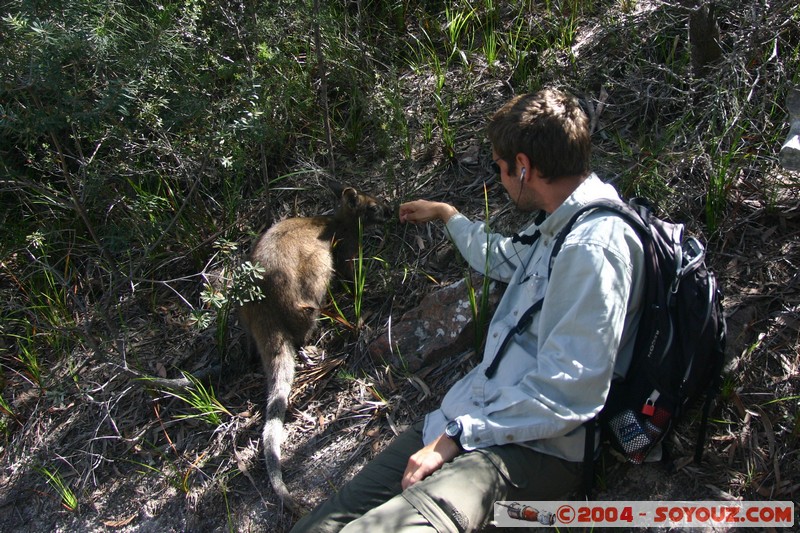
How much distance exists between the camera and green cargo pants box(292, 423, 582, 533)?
288cm

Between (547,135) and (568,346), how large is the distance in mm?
1038

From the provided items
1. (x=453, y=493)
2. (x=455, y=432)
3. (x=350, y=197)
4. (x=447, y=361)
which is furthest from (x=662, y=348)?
(x=350, y=197)

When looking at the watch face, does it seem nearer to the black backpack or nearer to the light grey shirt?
the light grey shirt

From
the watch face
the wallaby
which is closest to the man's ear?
the watch face

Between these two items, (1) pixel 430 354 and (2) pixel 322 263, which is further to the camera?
(2) pixel 322 263

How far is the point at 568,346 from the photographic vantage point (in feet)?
9.46

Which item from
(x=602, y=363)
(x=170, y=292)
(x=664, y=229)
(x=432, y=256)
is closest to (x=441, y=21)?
(x=432, y=256)

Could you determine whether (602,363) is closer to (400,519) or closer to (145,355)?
(400,519)

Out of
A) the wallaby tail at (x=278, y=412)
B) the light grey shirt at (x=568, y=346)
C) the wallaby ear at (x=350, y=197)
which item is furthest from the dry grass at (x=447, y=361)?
the light grey shirt at (x=568, y=346)

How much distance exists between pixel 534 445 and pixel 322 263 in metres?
2.71

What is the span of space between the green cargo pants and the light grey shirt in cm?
8

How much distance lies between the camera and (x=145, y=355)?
5.25m

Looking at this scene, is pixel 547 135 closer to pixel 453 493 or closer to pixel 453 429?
pixel 453 429

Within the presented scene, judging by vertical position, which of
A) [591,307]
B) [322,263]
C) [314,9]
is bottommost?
[322,263]
